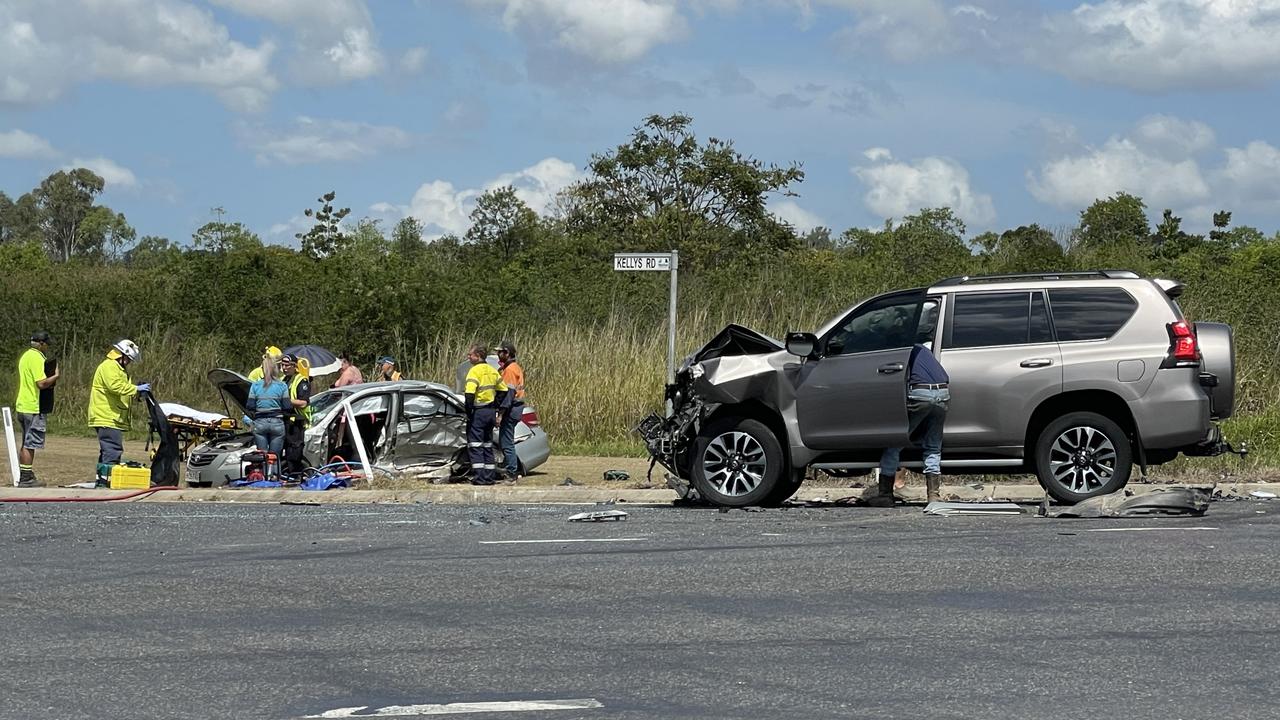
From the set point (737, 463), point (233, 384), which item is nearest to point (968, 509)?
point (737, 463)

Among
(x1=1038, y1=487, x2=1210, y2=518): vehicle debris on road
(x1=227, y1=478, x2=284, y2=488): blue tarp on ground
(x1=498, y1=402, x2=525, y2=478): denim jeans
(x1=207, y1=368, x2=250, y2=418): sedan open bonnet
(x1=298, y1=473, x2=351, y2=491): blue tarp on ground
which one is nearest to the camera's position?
(x1=1038, y1=487, x2=1210, y2=518): vehicle debris on road

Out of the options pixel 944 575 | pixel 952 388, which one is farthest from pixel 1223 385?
pixel 944 575

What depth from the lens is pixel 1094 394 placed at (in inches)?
555

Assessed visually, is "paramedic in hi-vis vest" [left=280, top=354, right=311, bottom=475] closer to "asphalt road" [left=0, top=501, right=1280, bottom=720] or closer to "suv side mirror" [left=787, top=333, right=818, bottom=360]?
"asphalt road" [left=0, top=501, right=1280, bottom=720]

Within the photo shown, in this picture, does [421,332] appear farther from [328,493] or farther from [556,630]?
[556,630]

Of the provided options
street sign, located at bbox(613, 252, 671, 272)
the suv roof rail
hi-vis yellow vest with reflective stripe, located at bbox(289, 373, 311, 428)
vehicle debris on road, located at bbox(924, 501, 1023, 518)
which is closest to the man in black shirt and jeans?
vehicle debris on road, located at bbox(924, 501, 1023, 518)

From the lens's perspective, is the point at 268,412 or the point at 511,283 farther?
the point at 511,283

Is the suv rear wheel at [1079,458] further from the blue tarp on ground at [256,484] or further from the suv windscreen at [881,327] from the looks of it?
the blue tarp on ground at [256,484]

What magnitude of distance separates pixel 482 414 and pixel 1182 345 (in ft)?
25.5

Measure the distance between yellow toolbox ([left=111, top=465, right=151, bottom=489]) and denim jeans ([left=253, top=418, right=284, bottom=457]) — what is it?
1.38 m

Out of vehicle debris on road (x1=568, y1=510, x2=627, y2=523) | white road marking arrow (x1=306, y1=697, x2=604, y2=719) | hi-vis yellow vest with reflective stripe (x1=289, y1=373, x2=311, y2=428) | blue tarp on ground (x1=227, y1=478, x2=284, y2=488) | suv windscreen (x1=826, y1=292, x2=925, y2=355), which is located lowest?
white road marking arrow (x1=306, y1=697, x2=604, y2=719)

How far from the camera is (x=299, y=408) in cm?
1912

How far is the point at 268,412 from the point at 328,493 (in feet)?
7.72

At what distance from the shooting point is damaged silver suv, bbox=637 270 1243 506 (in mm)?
13914
